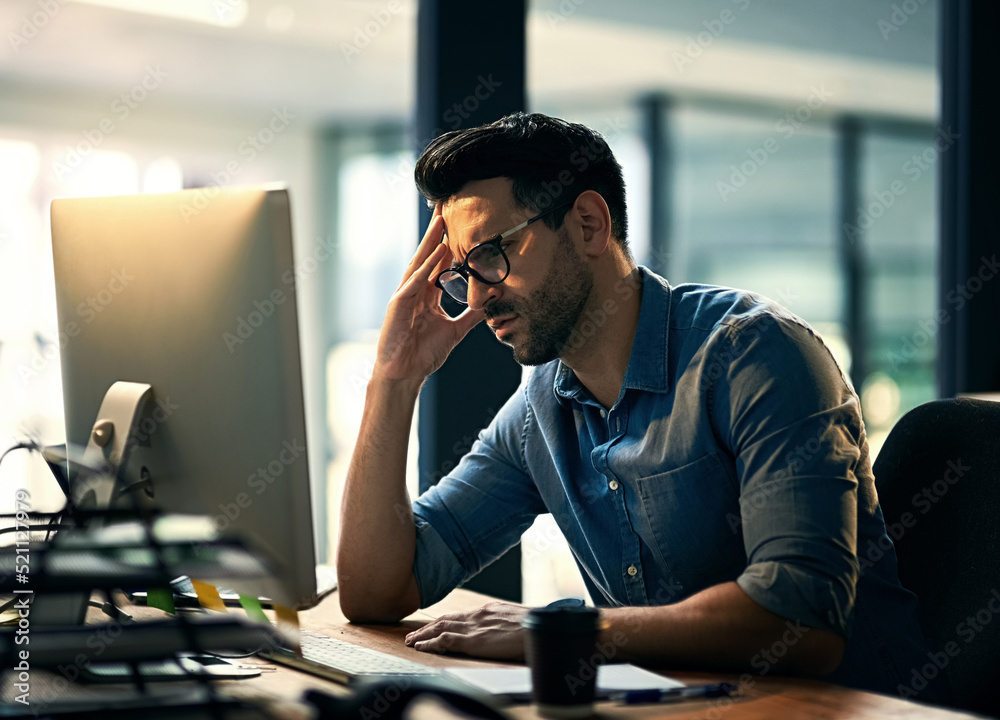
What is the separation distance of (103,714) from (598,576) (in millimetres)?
785

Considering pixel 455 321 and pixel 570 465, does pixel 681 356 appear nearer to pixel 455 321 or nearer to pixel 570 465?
pixel 570 465

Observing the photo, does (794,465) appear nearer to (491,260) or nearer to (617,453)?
(617,453)

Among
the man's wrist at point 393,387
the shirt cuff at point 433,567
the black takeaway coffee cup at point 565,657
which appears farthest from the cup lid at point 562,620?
the man's wrist at point 393,387

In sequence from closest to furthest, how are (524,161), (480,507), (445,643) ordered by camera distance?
(445,643) < (524,161) < (480,507)

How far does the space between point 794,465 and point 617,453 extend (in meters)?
0.29

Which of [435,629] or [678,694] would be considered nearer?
[678,694]

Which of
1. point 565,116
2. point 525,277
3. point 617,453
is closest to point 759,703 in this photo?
point 617,453

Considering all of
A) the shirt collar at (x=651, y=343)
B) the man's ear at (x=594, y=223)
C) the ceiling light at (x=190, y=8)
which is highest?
the ceiling light at (x=190, y=8)

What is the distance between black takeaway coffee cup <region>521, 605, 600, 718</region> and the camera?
2.96ft

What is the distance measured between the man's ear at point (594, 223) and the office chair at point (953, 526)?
1.76 ft

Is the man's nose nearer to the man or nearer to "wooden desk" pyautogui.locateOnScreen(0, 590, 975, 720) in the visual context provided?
the man

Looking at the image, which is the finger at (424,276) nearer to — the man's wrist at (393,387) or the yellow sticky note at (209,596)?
the man's wrist at (393,387)

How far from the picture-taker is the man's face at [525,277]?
1442 millimetres

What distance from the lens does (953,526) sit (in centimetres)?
138
